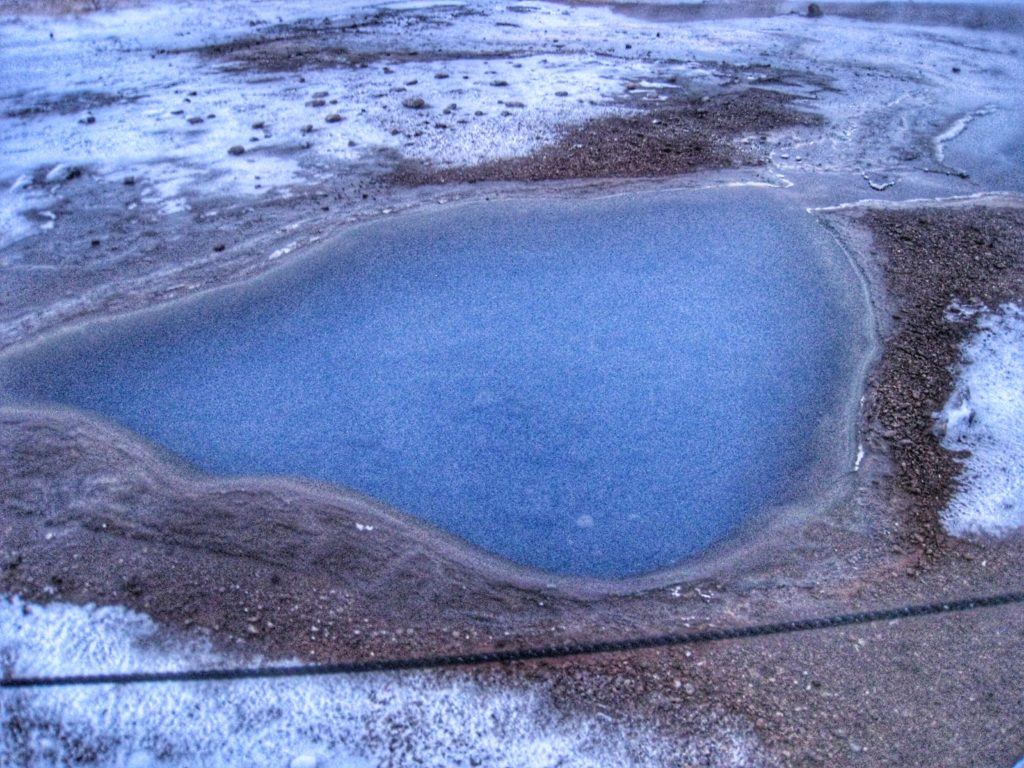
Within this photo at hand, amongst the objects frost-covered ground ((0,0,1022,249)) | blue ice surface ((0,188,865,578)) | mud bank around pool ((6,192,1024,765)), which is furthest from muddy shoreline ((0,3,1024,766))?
frost-covered ground ((0,0,1022,249))

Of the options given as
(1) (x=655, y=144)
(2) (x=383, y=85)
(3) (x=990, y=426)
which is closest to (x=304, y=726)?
(3) (x=990, y=426)

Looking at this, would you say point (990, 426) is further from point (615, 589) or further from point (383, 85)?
point (383, 85)

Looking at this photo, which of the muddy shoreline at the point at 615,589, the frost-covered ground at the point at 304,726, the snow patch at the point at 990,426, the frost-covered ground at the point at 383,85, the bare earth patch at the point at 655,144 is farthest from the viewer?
the frost-covered ground at the point at 383,85

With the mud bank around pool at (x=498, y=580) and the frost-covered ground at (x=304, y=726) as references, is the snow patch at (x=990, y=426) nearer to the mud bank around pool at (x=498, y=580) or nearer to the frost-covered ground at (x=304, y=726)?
the mud bank around pool at (x=498, y=580)

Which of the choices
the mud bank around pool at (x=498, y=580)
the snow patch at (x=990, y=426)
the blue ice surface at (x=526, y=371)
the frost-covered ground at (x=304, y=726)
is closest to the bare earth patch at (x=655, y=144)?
the blue ice surface at (x=526, y=371)

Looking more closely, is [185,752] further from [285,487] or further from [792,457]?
[792,457]
